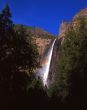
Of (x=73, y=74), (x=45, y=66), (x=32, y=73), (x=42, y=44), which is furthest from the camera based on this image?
(x=42, y=44)

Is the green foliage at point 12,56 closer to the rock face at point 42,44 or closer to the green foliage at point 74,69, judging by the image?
the green foliage at point 74,69

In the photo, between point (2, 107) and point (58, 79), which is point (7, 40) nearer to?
point (2, 107)

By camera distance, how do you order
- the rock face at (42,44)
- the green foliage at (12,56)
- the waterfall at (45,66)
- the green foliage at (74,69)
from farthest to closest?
1. the rock face at (42,44)
2. the waterfall at (45,66)
3. the green foliage at (74,69)
4. the green foliage at (12,56)

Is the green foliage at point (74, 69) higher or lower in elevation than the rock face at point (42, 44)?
lower

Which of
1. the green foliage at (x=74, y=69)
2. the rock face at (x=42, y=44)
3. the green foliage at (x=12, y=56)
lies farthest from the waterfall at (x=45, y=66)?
the green foliage at (x=12, y=56)

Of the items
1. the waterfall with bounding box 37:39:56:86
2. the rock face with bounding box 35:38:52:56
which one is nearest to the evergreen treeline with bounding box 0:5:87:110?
the waterfall with bounding box 37:39:56:86

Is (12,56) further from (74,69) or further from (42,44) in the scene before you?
(42,44)

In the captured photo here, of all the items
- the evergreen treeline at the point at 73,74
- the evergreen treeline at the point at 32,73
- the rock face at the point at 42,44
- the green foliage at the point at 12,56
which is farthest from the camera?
the rock face at the point at 42,44

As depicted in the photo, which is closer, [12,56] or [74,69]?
[12,56]

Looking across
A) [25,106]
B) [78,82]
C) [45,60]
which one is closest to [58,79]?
[78,82]

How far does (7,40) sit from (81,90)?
14.7 meters

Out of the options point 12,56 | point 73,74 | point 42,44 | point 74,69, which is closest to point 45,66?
point 42,44

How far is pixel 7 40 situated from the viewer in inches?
1368

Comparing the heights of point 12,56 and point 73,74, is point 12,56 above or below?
above
